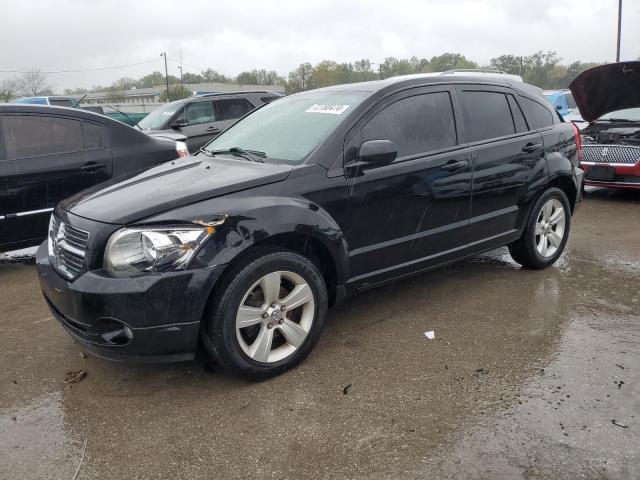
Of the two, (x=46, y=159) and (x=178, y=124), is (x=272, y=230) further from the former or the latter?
(x=178, y=124)

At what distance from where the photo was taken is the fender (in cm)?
289

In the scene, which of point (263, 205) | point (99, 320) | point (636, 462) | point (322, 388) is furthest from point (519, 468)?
point (99, 320)

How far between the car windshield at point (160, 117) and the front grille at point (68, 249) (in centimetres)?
768

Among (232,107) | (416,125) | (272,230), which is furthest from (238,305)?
(232,107)

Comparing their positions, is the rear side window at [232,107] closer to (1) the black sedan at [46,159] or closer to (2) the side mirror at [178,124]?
(2) the side mirror at [178,124]

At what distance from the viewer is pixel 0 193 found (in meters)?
5.03

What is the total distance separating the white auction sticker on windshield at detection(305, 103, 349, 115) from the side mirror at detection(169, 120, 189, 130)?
702cm

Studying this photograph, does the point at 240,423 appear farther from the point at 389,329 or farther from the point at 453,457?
the point at 389,329

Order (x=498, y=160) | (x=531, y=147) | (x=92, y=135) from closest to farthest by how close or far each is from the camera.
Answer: (x=498, y=160)
(x=531, y=147)
(x=92, y=135)

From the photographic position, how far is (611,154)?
8148 mm

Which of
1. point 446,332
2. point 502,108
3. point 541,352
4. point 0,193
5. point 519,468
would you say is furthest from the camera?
point 0,193

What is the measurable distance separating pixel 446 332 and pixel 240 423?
1.64m

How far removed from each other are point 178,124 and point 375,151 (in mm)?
7866

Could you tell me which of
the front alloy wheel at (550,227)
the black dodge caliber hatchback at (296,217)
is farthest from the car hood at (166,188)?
the front alloy wheel at (550,227)
